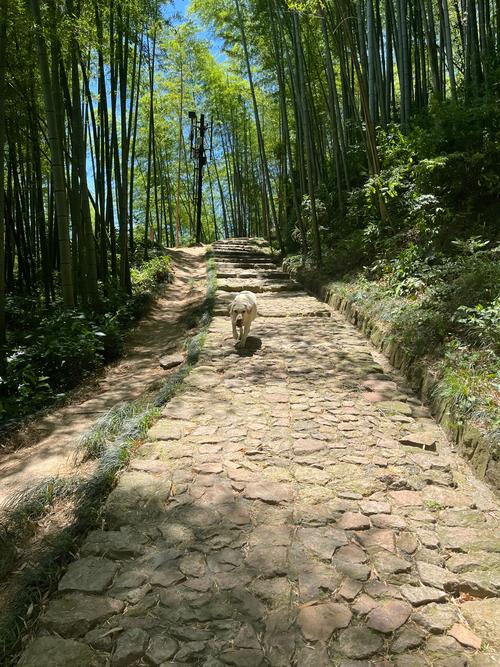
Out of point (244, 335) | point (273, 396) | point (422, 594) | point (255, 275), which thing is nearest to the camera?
point (422, 594)

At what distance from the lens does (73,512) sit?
2141 millimetres

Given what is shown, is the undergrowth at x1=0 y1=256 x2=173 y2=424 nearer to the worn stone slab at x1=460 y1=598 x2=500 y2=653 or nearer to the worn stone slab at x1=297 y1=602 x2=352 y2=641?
the worn stone slab at x1=297 y1=602 x2=352 y2=641

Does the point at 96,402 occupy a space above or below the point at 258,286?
below

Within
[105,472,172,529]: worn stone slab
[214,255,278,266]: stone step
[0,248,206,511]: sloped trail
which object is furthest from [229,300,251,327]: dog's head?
[214,255,278,266]: stone step

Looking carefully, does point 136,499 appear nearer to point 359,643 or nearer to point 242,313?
point 359,643

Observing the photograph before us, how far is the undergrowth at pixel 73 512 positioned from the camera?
5.16ft

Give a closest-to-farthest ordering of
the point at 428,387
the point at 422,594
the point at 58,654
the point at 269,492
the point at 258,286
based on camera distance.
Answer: the point at 58,654, the point at 422,594, the point at 269,492, the point at 428,387, the point at 258,286

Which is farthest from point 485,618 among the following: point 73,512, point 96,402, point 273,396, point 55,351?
point 55,351

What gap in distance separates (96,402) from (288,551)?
2.98 meters

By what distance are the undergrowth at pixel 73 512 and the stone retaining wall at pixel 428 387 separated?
194 cm

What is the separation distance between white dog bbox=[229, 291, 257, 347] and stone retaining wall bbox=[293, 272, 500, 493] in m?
1.39

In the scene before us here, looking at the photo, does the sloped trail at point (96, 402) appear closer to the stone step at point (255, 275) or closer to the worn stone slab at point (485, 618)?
the stone step at point (255, 275)

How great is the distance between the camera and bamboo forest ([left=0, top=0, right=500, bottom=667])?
1573 millimetres

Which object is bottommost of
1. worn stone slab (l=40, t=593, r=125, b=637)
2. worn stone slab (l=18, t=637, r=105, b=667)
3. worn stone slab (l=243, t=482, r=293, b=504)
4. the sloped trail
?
worn stone slab (l=18, t=637, r=105, b=667)
